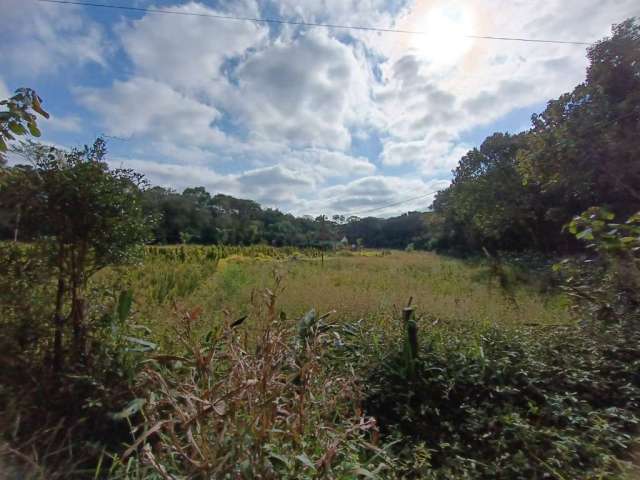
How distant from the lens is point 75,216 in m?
2.25

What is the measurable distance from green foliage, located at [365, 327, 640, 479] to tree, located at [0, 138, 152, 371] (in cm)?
207

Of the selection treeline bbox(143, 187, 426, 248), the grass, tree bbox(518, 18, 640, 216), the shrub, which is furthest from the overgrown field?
treeline bbox(143, 187, 426, 248)

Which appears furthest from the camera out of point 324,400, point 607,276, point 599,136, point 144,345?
point 599,136

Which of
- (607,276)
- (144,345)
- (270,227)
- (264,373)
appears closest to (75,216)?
(144,345)

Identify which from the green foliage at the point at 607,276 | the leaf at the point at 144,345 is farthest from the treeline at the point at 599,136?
the leaf at the point at 144,345

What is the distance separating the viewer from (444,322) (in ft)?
12.4

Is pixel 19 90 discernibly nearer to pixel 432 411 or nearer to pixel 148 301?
pixel 148 301

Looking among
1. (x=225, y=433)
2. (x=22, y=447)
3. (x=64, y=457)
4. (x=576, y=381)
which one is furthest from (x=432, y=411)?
(x=22, y=447)

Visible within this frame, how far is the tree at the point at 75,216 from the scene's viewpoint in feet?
7.04

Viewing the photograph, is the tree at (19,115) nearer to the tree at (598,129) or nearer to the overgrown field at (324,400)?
the overgrown field at (324,400)

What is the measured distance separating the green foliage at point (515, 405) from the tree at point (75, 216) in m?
2.07

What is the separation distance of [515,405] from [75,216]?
3.23m

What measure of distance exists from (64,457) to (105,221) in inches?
54.5

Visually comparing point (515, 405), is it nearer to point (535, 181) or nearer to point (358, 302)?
point (358, 302)
